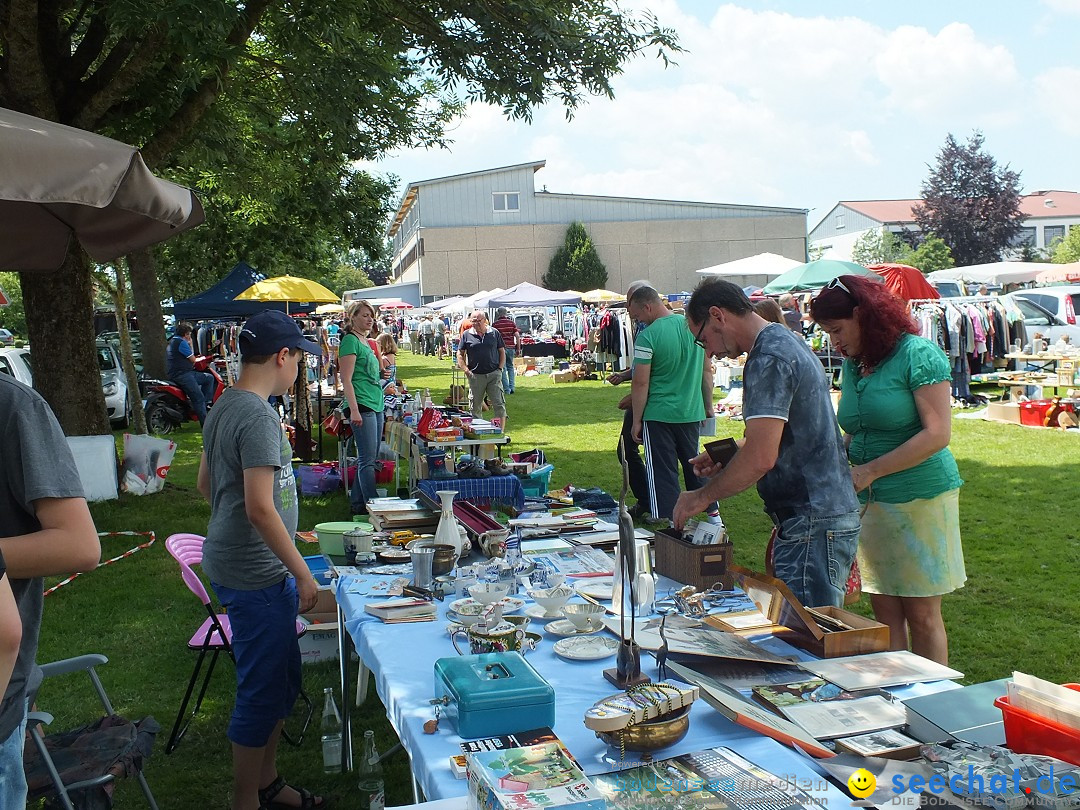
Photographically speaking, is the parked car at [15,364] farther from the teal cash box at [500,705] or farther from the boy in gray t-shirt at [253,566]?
the teal cash box at [500,705]

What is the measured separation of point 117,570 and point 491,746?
5845 mm

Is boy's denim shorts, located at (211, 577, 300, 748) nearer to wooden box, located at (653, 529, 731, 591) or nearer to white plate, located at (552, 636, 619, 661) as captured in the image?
white plate, located at (552, 636, 619, 661)

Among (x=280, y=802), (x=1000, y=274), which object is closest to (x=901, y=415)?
(x=280, y=802)

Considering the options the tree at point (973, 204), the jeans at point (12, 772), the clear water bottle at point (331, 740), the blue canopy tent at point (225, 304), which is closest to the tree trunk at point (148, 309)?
the blue canopy tent at point (225, 304)

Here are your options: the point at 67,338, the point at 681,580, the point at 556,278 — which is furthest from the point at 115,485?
the point at 556,278

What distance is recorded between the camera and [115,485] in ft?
29.5

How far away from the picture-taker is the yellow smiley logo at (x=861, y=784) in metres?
1.77

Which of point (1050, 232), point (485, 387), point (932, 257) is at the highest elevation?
point (1050, 232)

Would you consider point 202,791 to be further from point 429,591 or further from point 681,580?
point 681,580

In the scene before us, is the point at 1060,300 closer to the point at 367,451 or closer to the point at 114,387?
the point at 367,451

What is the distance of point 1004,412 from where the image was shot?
41.3 ft

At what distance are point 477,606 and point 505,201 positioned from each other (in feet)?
142

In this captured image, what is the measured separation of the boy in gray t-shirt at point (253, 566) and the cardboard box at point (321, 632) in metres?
1.34

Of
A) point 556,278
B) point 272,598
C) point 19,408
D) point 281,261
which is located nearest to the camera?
point 19,408
